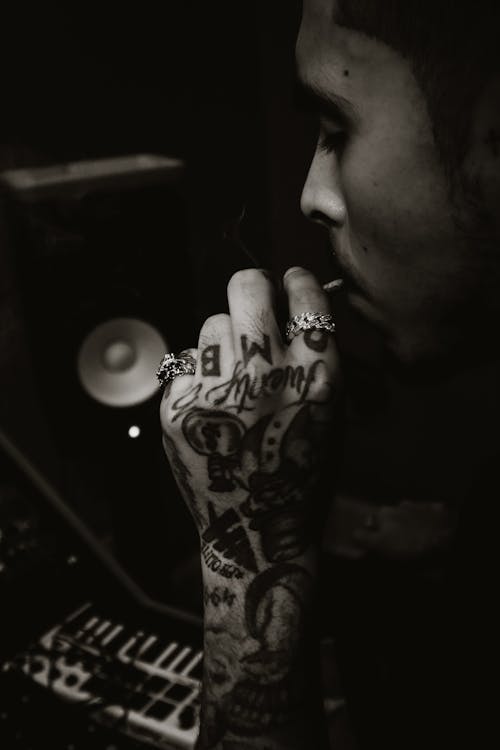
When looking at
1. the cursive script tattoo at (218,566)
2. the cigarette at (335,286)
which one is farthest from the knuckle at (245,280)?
the cursive script tattoo at (218,566)

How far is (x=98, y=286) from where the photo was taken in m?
1.42

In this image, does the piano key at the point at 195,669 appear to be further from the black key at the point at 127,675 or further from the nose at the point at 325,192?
the nose at the point at 325,192

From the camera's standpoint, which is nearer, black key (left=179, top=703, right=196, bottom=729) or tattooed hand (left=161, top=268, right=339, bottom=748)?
tattooed hand (left=161, top=268, right=339, bottom=748)

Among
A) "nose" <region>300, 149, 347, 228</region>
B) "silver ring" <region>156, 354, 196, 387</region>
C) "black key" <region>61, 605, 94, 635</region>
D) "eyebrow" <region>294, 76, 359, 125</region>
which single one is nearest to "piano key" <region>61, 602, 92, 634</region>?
"black key" <region>61, 605, 94, 635</region>

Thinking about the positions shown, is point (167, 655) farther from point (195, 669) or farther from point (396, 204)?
point (396, 204)

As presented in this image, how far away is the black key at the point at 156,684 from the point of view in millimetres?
1068

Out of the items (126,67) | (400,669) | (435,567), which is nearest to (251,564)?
(400,669)

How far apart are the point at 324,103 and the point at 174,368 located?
42cm

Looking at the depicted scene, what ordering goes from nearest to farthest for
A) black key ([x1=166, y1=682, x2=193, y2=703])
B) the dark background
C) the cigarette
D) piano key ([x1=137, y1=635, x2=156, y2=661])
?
the cigarette → black key ([x1=166, y1=682, x2=193, y2=703]) → piano key ([x1=137, y1=635, x2=156, y2=661]) → the dark background

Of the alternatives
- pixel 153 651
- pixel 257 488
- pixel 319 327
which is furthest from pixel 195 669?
pixel 319 327

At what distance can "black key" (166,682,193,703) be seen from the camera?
1.04 metres

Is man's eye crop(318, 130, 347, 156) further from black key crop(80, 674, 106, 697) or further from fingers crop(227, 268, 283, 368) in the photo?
black key crop(80, 674, 106, 697)

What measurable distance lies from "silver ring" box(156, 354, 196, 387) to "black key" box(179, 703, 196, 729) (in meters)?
0.57

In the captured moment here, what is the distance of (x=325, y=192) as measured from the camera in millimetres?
862
